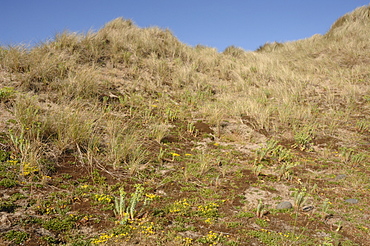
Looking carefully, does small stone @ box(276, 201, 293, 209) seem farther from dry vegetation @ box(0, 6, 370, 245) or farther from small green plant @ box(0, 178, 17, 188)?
small green plant @ box(0, 178, 17, 188)

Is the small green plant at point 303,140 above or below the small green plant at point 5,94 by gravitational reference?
below

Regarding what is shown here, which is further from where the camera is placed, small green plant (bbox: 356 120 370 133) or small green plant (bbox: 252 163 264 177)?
small green plant (bbox: 356 120 370 133)

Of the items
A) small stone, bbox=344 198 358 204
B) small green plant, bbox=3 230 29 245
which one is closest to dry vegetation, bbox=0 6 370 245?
small green plant, bbox=3 230 29 245

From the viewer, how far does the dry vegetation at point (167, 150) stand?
3283 mm

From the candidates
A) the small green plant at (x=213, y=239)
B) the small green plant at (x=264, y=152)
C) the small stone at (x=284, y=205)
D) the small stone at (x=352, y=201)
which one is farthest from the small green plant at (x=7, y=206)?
the small stone at (x=352, y=201)

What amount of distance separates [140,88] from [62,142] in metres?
5.06

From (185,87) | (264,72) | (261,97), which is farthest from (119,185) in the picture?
(264,72)

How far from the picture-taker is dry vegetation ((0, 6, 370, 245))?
3283 millimetres

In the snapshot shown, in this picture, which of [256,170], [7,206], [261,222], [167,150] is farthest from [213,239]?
[167,150]

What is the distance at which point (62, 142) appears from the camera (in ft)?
16.1

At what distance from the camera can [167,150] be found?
6094 mm

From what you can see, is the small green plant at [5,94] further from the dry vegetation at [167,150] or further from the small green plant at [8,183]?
the small green plant at [8,183]

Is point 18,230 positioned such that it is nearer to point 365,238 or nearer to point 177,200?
point 177,200

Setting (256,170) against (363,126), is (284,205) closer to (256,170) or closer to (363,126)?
(256,170)
